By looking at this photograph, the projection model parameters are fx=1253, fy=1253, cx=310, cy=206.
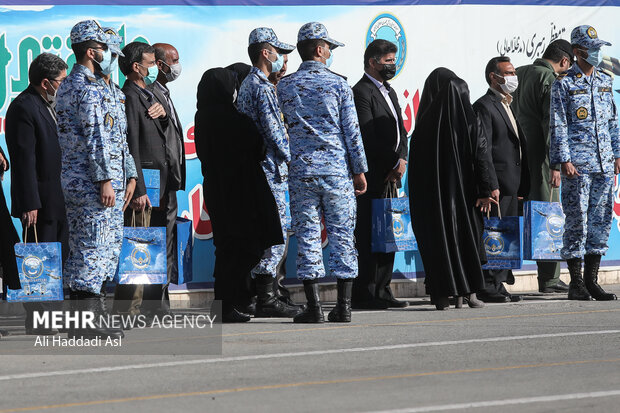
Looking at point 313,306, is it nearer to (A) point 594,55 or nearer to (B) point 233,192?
(B) point 233,192

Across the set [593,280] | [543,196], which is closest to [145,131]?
[593,280]

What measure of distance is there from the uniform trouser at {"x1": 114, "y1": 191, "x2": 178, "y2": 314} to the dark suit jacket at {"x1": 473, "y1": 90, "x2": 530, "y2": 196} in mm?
2903

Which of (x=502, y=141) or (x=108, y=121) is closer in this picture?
(x=108, y=121)

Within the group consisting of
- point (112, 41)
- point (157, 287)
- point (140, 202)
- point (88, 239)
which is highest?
point (112, 41)

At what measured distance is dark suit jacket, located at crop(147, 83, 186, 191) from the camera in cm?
977

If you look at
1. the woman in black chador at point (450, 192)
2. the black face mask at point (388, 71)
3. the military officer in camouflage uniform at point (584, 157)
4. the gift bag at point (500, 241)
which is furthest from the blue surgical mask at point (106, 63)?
the military officer in camouflage uniform at point (584, 157)

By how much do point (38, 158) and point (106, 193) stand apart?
50.0 inches

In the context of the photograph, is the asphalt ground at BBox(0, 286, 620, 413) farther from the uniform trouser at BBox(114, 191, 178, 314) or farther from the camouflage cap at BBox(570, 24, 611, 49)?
the camouflage cap at BBox(570, 24, 611, 49)

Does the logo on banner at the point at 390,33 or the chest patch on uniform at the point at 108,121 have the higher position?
the logo on banner at the point at 390,33

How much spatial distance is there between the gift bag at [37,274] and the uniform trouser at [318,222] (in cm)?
173

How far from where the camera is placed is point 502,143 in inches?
436

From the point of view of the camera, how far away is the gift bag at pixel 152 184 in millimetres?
9461

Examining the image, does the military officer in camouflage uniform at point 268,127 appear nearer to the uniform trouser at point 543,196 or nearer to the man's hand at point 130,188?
the man's hand at point 130,188

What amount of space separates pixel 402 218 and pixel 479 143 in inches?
35.2
